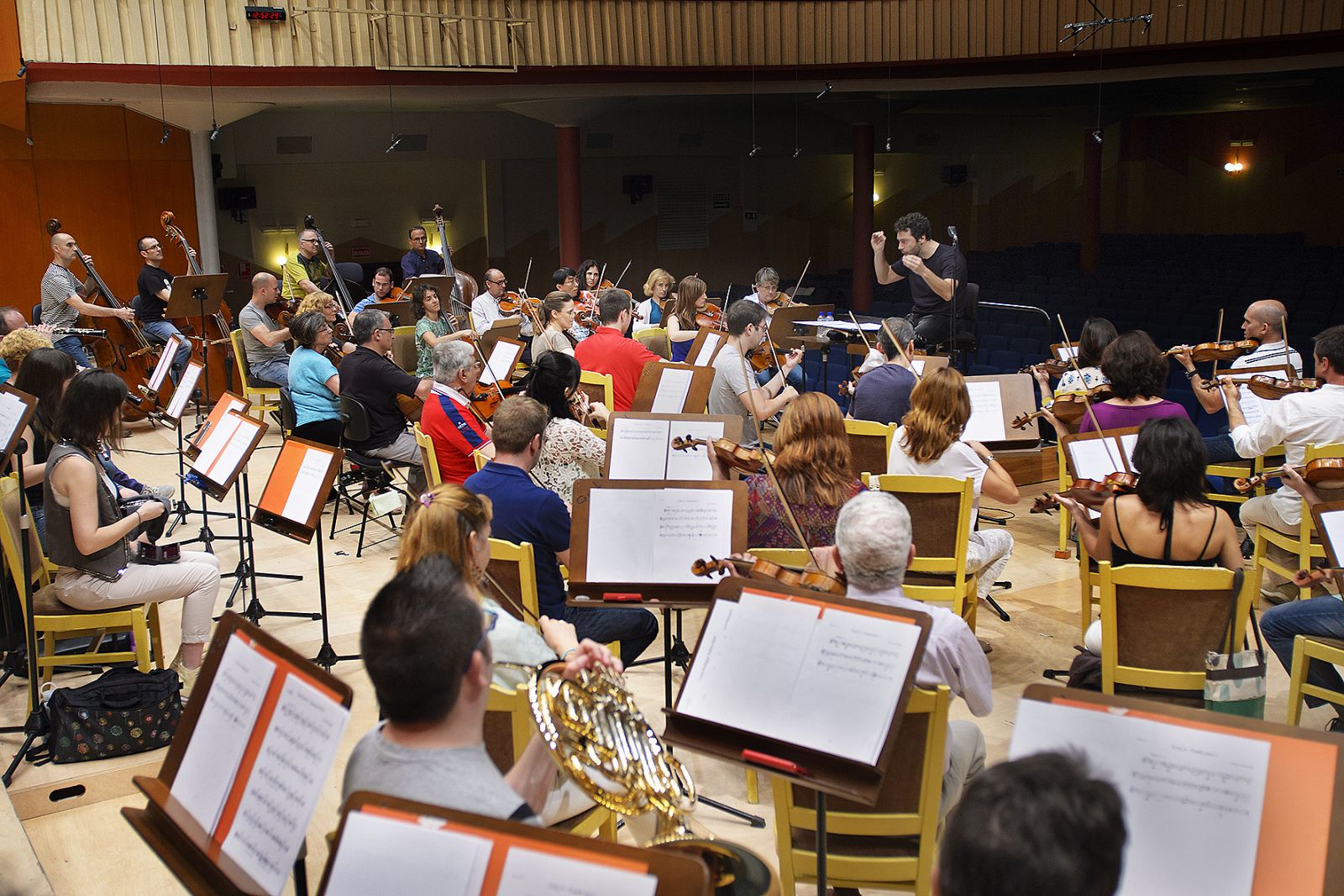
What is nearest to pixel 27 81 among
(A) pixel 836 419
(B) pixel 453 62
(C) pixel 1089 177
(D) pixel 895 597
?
(B) pixel 453 62

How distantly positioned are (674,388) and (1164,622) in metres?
2.86

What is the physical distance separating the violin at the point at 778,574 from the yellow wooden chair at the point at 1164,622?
2.96ft

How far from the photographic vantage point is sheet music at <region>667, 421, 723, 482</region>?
4.41 meters

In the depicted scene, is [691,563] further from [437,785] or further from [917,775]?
[437,785]

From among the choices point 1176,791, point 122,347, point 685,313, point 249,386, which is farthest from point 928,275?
point 122,347

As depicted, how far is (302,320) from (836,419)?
379 cm

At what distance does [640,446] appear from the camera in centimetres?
445

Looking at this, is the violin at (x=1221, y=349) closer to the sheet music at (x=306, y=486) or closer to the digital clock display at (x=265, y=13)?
the sheet music at (x=306, y=486)

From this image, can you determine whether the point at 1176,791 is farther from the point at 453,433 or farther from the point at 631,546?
the point at 453,433

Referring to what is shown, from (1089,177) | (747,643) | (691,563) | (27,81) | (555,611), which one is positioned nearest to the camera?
(747,643)

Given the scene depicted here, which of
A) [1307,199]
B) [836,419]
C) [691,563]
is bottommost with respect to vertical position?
[691,563]

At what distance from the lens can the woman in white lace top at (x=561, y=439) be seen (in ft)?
14.9

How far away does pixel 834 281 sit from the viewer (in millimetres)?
16484

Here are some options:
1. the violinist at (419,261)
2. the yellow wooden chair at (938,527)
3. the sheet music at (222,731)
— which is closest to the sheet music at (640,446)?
the yellow wooden chair at (938,527)
